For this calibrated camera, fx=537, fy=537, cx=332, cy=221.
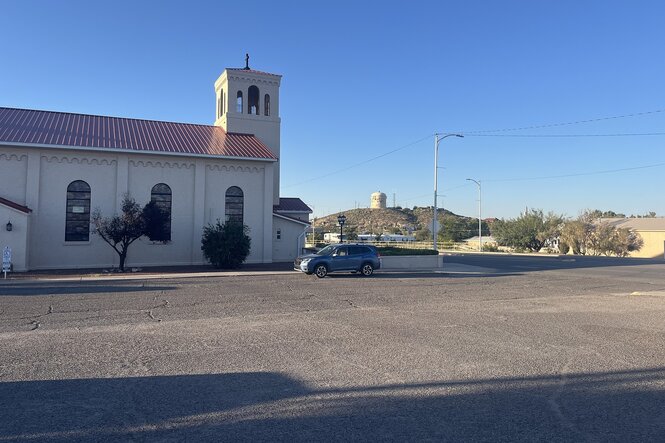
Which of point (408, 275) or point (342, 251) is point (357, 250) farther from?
point (408, 275)

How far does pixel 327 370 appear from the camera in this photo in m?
8.00

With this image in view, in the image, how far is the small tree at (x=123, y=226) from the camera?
2655 cm

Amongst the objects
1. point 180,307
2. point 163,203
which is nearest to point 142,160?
point 163,203

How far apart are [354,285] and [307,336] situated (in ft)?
37.4

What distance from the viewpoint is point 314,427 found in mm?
5617

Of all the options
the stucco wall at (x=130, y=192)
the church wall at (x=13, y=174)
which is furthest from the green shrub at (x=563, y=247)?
the church wall at (x=13, y=174)

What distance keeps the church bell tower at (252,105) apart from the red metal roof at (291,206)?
1350 mm

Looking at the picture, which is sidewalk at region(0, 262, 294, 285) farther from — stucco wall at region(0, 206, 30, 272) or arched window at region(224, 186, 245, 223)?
arched window at region(224, 186, 245, 223)

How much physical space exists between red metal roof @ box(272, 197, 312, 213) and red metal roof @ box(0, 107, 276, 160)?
6.07m

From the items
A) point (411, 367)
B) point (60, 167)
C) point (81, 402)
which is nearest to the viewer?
point (81, 402)

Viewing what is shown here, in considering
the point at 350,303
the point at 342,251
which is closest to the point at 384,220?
the point at 342,251

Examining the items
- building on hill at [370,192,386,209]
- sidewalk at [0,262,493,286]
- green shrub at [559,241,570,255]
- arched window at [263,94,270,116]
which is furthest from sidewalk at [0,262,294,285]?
building on hill at [370,192,386,209]

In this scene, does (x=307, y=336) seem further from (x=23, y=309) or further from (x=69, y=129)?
(x=69, y=129)

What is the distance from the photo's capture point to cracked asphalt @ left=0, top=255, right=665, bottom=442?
5668 mm
